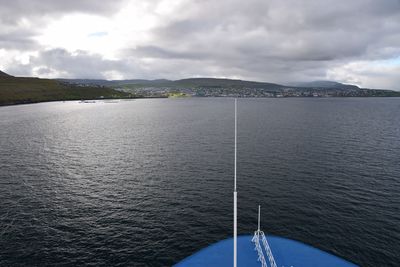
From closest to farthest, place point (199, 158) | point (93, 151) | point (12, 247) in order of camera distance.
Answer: point (12, 247) → point (199, 158) → point (93, 151)

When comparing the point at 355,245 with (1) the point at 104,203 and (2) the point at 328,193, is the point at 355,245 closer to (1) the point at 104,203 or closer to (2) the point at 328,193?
(2) the point at 328,193

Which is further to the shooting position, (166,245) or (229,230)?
(229,230)

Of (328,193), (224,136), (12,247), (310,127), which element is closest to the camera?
(12,247)

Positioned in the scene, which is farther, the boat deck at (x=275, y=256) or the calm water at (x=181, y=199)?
the calm water at (x=181, y=199)

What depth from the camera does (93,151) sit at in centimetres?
10750

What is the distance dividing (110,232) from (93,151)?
6366 cm

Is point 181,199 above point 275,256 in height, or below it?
below

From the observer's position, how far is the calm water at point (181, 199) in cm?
4603

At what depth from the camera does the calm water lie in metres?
46.0

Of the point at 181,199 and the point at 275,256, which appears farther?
the point at 181,199

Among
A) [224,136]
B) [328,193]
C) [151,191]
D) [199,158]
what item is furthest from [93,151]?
[328,193]

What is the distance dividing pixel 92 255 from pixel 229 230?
77.2 feet

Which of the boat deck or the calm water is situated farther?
the calm water

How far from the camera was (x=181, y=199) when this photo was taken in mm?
63094
